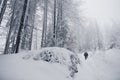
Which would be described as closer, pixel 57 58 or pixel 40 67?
pixel 40 67

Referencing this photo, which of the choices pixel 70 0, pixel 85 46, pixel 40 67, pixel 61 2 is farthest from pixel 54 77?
pixel 85 46

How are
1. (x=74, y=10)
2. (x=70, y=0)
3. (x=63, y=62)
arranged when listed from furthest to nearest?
(x=74, y=10)
(x=70, y=0)
(x=63, y=62)

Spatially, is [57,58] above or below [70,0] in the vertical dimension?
below

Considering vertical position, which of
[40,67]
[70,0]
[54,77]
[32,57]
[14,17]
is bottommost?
[54,77]

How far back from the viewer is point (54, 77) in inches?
204

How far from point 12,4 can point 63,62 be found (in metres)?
13.3

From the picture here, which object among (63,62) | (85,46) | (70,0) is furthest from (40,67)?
(85,46)

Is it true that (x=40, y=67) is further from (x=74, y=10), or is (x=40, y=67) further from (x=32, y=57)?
(x=74, y=10)

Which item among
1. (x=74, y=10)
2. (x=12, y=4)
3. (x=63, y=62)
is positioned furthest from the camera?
(x=74, y=10)

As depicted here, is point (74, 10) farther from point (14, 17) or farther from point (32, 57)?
point (32, 57)

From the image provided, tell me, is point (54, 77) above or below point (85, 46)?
below

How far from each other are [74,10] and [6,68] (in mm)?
16370

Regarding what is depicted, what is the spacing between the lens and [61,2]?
16703 millimetres

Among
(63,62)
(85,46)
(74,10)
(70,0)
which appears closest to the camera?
(63,62)
